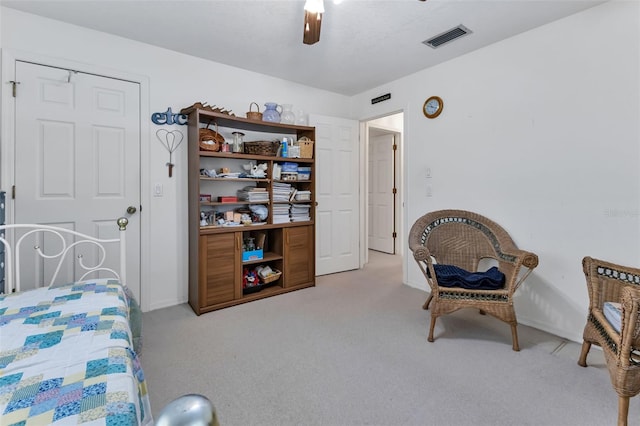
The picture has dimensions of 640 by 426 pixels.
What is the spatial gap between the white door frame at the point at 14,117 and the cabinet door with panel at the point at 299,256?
4.32ft

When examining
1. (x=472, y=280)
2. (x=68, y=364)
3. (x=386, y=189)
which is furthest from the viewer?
(x=386, y=189)

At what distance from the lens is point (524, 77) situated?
8.23ft

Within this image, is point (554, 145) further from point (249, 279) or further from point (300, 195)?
point (249, 279)

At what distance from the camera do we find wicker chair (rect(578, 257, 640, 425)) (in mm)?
1346

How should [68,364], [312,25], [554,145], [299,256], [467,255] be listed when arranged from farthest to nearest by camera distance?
1. [299,256]
2. [467,255]
3. [554,145]
4. [312,25]
5. [68,364]

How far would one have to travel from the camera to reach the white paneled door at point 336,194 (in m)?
3.80

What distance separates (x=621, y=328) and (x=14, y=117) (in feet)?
12.9

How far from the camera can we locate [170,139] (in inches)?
112

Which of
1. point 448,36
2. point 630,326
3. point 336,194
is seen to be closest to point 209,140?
point 336,194

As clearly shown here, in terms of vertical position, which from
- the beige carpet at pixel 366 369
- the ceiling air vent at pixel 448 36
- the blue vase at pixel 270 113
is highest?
the ceiling air vent at pixel 448 36

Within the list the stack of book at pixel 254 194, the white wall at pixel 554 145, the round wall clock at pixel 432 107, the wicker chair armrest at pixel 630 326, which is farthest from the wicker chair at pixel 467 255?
the stack of book at pixel 254 194

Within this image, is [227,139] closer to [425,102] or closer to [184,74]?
[184,74]

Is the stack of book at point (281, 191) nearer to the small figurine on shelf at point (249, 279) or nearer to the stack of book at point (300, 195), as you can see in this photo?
the stack of book at point (300, 195)

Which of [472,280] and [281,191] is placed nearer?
[472,280]
